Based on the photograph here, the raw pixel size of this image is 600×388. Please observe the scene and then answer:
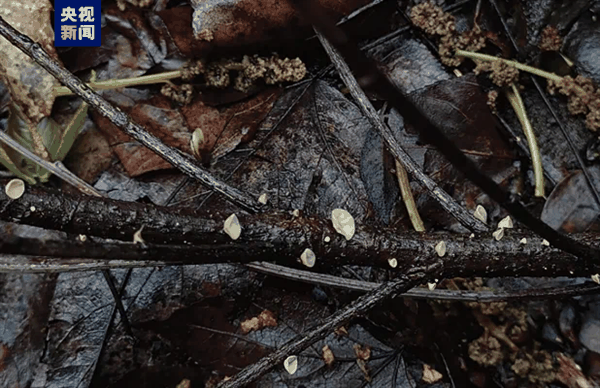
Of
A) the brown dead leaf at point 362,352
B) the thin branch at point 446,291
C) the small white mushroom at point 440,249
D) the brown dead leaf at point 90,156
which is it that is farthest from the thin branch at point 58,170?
the small white mushroom at point 440,249

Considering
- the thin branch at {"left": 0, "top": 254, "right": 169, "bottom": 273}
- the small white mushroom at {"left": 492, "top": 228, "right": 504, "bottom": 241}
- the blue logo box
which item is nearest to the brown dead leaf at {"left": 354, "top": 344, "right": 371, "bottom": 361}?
the small white mushroom at {"left": 492, "top": 228, "right": 504, "bottom": 241}

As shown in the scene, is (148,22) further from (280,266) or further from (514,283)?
(514,283)

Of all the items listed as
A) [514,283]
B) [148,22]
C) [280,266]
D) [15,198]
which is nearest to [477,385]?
[514,283]

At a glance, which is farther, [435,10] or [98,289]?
A: [435,10]

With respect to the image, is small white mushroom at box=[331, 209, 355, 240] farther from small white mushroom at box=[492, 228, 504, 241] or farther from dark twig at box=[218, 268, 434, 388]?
small white mushroom at box=[492, 228, 504, 241]

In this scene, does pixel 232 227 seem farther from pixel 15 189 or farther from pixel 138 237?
pixel 15 189

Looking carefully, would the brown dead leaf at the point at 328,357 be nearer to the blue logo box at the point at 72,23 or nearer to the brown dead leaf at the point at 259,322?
the brown dead leaf at the point at 259,322

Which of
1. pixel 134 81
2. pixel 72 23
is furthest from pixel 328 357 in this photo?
pixel 72 23
